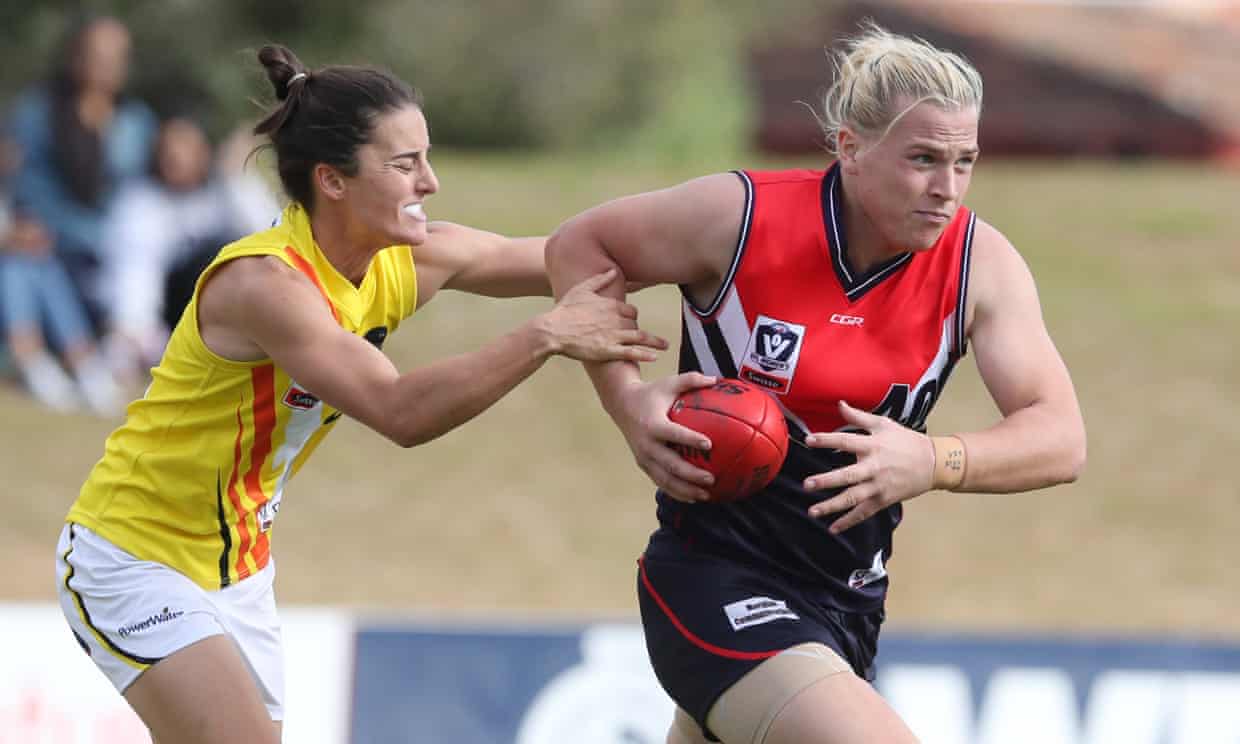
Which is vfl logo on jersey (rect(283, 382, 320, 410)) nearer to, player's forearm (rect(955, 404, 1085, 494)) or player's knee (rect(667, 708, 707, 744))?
player's knee (rect(667, 708, 707, 744))

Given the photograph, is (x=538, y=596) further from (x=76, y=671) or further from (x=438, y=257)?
(x=438, y=257)

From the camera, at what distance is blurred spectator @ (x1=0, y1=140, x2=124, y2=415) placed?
36.5 ft

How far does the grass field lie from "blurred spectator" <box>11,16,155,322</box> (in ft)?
4.60

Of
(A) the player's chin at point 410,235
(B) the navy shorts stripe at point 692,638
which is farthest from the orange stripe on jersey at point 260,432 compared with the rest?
Result: (B) the navy shorts stripe at point 692,638

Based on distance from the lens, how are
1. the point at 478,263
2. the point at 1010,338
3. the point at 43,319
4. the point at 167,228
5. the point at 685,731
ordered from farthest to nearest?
the point at 43,319, the point at 167,228, the point at 478,263, the point at 685,731, the point at 1010,338

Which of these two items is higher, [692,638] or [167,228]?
[692,638]

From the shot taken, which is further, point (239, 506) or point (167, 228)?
point (167, 228)

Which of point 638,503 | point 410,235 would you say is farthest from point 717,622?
point 638,503

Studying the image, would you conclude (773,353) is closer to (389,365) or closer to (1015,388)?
(1015,388)

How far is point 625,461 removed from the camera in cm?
1199

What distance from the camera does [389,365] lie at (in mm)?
3941

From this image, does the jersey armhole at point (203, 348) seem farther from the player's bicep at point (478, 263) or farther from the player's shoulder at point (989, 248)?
the player's shoulder at point (989, 248)

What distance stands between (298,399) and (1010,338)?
174 centimetres

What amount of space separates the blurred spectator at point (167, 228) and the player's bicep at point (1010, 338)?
7.61 m
